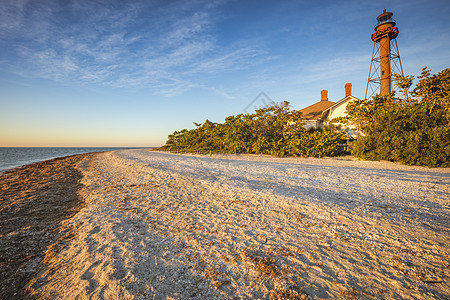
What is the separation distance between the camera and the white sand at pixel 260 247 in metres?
2.21

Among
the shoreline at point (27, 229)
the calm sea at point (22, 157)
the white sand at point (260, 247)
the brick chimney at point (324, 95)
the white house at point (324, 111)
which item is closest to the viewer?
the white sand at point (260, 247)

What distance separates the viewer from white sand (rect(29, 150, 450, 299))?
221 cm

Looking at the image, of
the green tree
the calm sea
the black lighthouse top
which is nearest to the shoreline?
the calm sea

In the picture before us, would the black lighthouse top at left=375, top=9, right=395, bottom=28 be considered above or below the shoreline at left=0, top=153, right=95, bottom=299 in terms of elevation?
above

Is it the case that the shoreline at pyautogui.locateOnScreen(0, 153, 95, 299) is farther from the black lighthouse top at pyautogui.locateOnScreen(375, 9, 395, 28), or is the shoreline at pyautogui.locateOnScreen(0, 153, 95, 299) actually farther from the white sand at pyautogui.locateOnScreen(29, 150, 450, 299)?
the black lighthouse top at pyautogui.locateOnScreen(375, 9, 395, 28)

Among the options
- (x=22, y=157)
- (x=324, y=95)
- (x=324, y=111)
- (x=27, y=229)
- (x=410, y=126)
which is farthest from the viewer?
(x=22, y=157)

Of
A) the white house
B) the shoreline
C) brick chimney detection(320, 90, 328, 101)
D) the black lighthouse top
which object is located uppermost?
the black lighthouse top

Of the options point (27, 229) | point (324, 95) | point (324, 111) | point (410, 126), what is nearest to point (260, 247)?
point (27, 229)

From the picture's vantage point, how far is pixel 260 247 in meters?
3.00

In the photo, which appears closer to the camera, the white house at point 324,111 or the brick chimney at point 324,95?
the white house at point 324,111

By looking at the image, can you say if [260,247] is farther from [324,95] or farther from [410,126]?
[324,95]

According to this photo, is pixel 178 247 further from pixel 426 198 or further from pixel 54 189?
pixel 54 189

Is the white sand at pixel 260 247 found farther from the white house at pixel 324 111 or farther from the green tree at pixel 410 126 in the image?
the white house at pixel 324 111

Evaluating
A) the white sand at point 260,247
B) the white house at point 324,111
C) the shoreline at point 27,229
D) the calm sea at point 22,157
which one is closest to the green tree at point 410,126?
the white house at point 324,111
